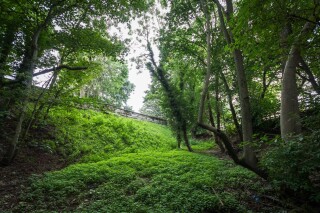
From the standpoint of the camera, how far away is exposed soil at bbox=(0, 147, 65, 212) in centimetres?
476

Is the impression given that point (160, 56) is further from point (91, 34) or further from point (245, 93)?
point (245, 93)

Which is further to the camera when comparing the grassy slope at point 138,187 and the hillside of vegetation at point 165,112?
the grassy slope at point 138,187

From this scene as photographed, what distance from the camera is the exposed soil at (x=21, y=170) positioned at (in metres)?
4.76

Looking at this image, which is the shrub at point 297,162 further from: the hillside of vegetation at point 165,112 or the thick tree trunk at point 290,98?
the thick tree trunk at point 290,98

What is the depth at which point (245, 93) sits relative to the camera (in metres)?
4.64

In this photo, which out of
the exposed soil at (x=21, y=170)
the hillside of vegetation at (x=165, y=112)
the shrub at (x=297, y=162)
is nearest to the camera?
the shrub at (x=297, y=162)

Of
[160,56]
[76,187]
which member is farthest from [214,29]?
[76,187]

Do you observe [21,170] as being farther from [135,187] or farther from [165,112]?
[165,112]

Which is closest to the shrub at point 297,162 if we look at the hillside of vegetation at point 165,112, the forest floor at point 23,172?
the hillside of vegetation at point 165,112

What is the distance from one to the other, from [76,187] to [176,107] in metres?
7.95

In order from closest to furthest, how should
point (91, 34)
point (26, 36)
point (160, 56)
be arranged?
1. point (26, 36)
2. point (91, 34)
3. point (160, 56)

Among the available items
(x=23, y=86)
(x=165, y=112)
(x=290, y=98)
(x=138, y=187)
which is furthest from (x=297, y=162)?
(x=165, y=112)

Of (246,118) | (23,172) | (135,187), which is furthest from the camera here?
(23,172)

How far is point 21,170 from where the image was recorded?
21.1ft
